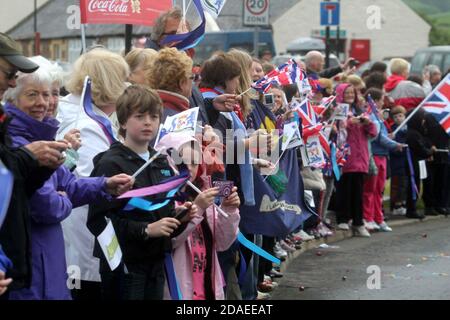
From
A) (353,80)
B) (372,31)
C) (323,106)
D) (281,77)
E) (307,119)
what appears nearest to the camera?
(281,77)

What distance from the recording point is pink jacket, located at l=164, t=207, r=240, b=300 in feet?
19.9

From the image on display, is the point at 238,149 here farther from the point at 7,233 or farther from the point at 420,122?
the point at 420,122

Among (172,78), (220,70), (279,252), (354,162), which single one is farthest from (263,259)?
(354,162)

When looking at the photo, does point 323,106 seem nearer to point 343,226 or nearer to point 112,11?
point 343,226

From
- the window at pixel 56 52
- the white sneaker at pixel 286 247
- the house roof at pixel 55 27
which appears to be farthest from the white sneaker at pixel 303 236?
the window at pixel 56 52

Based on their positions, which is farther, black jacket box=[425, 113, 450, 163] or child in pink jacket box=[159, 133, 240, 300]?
black jacket box=[425, 113, 450, 163]

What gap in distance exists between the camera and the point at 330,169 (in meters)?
12.3

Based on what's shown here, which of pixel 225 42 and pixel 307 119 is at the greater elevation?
pixel 225 42

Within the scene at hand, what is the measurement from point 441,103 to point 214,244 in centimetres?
863

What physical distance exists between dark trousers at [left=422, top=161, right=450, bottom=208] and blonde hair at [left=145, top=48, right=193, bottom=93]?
29.8 feet

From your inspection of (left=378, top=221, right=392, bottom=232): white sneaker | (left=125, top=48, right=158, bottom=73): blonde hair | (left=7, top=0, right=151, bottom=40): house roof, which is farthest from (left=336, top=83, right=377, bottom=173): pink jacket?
(left=7, top=0, right=151, bottom=40): house roof

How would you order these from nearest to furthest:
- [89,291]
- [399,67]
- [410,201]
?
[89,291] < [410,201] < [399,67]

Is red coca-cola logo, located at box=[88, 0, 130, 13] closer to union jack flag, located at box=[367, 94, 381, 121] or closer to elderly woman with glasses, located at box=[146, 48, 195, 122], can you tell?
elderly woman with glasses, located at box=[146, 48, 195, 122]

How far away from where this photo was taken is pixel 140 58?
768 cm
